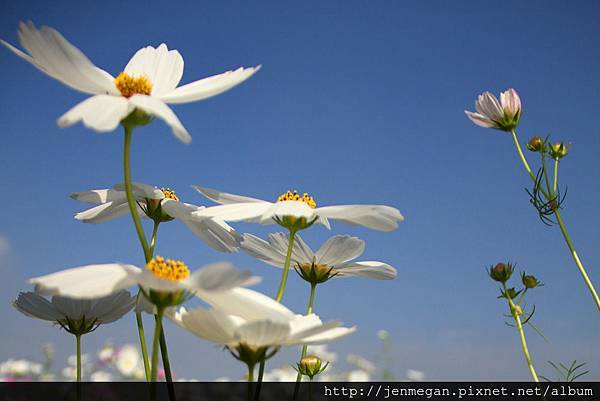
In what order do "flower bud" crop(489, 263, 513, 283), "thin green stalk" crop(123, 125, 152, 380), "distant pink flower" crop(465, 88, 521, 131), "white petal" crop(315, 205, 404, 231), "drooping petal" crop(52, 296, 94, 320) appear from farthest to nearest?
"distant pink flower" crop(465, 88, 521, 131), "flower bud" crop(489, 263, 513, 283), "drooping petal" crop(52, 296, 94, 320), "white petal" crop(315, 205, 404, 231), "thin green stalk" crop(123, 125, 152, 380)

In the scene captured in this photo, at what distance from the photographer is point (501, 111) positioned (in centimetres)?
144

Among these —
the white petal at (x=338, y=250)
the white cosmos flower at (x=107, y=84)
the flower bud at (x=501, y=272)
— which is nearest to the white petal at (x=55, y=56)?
the white cosmos flower at (x=107, y=84)

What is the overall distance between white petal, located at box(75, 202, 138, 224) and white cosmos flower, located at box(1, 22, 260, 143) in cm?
20

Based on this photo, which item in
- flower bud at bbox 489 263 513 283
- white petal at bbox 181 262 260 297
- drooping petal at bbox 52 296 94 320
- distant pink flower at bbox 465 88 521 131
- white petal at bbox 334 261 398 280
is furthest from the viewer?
distant pink flower at bbox 465 88 521 131

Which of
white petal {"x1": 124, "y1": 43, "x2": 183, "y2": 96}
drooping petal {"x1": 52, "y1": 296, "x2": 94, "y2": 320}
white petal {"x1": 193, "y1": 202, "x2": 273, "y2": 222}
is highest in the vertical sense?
white petal {"x1": 124, "y1": 43, "x2": 183, "y2": 96}

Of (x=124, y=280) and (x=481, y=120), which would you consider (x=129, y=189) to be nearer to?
(x=124, y=280)

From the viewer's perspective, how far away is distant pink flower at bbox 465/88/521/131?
4.70 feet

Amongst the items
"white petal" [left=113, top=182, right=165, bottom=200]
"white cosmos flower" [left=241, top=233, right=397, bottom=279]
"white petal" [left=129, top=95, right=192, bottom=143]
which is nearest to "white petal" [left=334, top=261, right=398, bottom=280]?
"white cosmos flower" [left=241, top=233, right=397, bottom=279]

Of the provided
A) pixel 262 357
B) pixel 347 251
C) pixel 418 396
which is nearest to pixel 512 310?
pixel 418 396

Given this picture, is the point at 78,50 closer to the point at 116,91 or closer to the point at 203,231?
the point at 116,91

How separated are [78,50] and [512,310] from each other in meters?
0.96

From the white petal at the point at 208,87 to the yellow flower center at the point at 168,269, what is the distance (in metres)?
0.17

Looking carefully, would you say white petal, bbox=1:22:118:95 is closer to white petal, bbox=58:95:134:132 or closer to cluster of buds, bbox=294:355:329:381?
white petal, bbox=58:95:134:132

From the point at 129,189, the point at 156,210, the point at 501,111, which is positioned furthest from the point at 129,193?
the point at 501,111
